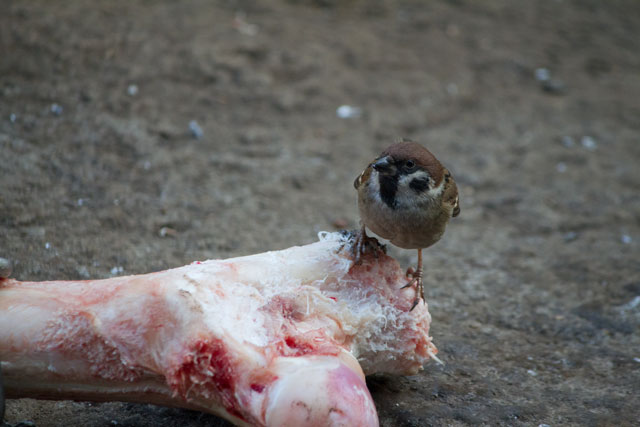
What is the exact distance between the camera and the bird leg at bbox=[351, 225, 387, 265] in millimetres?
2605

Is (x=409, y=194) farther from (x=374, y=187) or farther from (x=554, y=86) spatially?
(x=554, y=86)

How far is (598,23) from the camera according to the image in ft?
28.9

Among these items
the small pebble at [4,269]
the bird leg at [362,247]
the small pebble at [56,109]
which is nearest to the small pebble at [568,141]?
the bird leg at [362,247]

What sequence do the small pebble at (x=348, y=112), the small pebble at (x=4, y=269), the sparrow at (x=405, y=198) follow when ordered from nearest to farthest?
the small pebble at (x=4, y=269), the sparrow at (x=405, y=198), the small pebble at (x=348, y=112)

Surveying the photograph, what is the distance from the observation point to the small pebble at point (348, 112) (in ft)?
20.2

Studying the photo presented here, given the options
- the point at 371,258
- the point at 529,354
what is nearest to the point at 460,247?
the point at 529,354

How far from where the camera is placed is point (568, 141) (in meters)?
6.38

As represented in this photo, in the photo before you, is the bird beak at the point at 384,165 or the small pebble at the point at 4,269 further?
the bird beak at the point at 384,165

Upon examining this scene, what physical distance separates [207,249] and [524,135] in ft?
12.5

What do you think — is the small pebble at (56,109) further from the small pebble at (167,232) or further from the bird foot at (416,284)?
the bird foot at (416,284)

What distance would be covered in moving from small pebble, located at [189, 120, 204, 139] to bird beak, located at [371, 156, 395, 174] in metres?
2.71

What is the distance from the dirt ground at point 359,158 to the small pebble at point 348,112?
0.05 m

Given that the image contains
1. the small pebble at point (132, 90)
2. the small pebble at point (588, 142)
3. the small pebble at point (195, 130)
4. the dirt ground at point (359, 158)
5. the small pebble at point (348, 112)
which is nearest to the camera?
the dirt ground at point (359, 158)

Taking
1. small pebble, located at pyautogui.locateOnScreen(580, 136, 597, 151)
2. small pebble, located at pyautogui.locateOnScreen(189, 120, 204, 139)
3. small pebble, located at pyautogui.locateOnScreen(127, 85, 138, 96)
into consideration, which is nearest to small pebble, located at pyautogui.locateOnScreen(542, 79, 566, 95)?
small pebble, located at pyautogui.locateOnScreen(580, 136, 597, 151)
